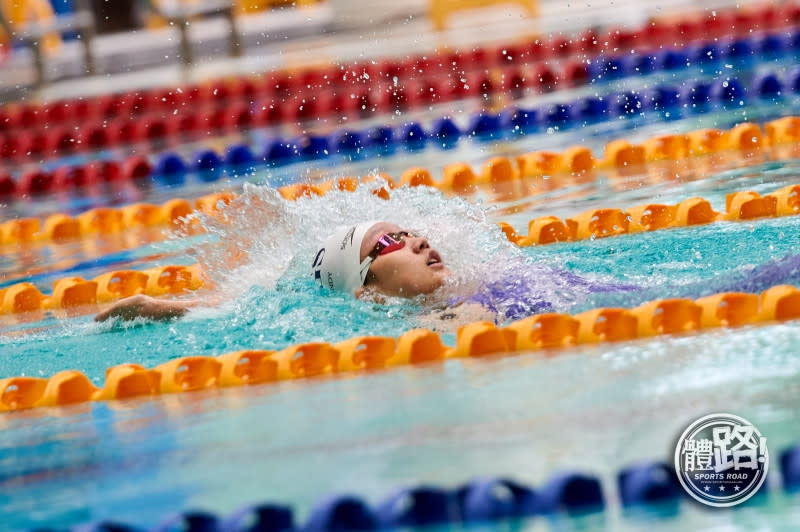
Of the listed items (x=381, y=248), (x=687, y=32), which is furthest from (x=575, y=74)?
(x=381, y=248)

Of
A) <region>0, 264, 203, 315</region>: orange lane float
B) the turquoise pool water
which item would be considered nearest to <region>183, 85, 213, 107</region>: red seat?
<region>0, 264, 203, 315</region>: orange lane float

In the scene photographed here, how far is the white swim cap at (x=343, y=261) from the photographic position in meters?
4.68

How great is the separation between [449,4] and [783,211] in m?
9.75

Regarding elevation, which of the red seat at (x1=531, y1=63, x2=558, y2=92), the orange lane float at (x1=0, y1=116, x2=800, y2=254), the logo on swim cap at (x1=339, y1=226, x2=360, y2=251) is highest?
the red seat at (x1=531, y1=63, x2=558, y2=92)

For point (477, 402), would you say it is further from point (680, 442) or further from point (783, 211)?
point (783, 211)

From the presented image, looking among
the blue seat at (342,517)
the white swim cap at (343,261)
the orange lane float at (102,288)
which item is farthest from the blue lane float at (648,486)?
the orange lane float at (102,288)

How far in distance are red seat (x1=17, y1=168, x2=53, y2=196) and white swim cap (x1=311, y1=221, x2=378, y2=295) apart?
4849mm

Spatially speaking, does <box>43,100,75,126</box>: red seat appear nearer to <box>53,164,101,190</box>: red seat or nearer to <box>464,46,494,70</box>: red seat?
<box>53,164,101,190</box>: red seat

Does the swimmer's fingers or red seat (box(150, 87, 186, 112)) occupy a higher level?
red seat (box(150, 87, 186, 112))

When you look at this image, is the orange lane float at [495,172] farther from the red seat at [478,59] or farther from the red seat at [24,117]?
the red seat at [24,117]

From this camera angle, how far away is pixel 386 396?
361cm

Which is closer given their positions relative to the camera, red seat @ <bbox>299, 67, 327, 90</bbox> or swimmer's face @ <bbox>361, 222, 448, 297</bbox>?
swimmer's face @ <bbox>361, 222, 448, 297</bbox>
